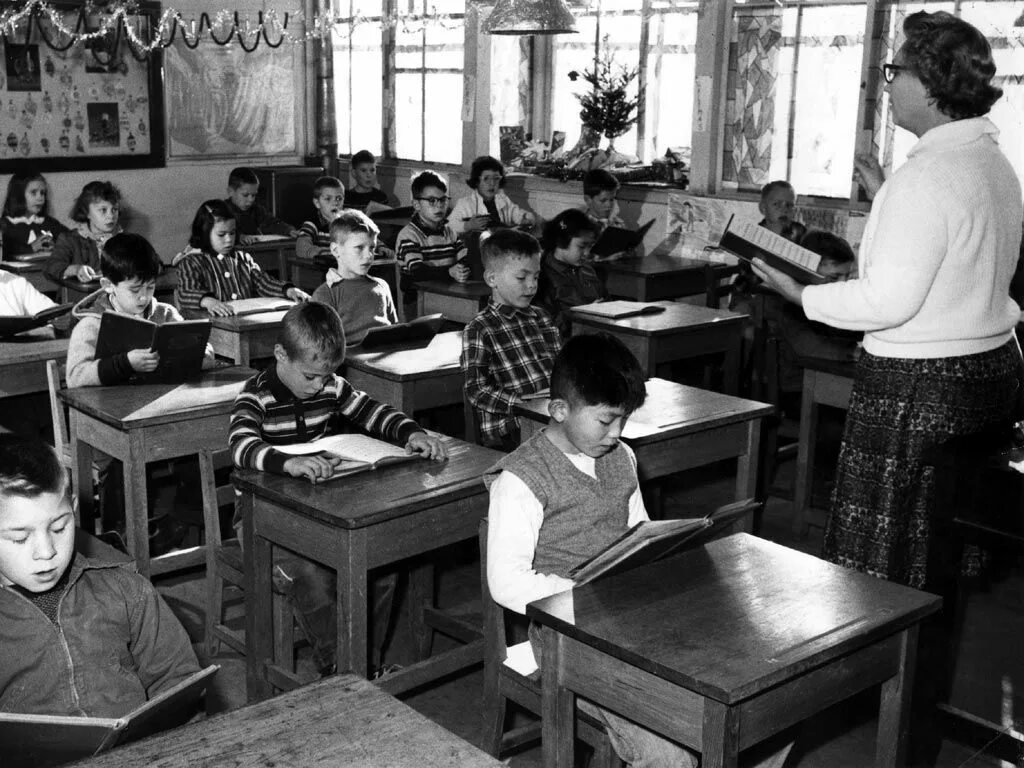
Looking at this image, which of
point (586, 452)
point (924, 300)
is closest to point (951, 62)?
point (924, 300)

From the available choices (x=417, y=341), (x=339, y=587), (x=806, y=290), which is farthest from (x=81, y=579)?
Result: (x=417, y=341)

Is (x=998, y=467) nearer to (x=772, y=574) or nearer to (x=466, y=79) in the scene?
(x=772, y=574)

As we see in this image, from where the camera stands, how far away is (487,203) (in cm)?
733

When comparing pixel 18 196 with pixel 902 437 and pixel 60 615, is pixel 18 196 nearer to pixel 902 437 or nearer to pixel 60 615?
pixel 60 615

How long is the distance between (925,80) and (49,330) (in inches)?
123

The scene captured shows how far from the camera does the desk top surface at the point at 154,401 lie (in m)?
3.28

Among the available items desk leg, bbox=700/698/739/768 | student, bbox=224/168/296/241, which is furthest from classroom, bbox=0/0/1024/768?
student, bbox=224/168/296/241

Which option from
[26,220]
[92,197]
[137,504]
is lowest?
[137,504]

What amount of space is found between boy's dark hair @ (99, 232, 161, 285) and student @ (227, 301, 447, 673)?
3.30 ft

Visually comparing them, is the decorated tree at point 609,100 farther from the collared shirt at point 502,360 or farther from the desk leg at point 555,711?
the desk leg at point 555,711

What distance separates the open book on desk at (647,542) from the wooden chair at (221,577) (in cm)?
99

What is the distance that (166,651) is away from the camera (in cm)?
197

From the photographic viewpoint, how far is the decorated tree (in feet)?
23.7

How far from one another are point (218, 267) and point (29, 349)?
1.29 meters
